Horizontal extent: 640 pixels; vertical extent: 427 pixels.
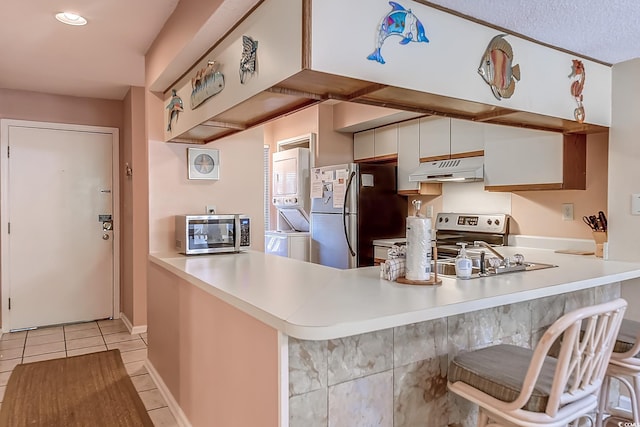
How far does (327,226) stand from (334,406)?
9.88ft

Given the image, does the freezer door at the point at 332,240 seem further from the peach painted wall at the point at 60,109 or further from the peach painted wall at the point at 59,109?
the peach painted wall at the point at 59,109

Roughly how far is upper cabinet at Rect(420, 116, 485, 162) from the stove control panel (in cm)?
53

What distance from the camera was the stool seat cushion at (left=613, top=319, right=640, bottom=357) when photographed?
1.81 meters

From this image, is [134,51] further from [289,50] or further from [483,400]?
[483,400]

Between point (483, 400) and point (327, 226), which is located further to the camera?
point (327, 226)

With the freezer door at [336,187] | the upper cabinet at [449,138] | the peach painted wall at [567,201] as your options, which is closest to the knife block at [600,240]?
the peach painted wall at [567,201]

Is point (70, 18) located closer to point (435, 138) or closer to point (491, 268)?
point (491, 268)

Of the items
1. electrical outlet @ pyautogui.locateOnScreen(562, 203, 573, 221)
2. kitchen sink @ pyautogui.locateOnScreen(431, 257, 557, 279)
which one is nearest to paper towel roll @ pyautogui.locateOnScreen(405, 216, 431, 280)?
kitchen sink @ pyautogui.locateOnScreen(431, 257, 557, 279)

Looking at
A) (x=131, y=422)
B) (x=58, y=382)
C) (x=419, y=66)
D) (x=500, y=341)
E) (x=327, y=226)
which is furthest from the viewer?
(x=327, y=226)

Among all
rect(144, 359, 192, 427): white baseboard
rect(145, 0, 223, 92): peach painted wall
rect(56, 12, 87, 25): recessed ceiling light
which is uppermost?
rect(56, 12, 87, 25): recessed ceiling light

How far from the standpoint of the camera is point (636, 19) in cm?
194

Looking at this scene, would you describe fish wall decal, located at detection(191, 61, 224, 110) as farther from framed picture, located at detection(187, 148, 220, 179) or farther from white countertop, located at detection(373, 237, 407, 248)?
white countertop, located at detection(373, 237, 407, 248)

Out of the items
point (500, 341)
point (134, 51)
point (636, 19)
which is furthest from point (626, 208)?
point (134, 51)

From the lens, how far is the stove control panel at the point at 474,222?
336 cm
